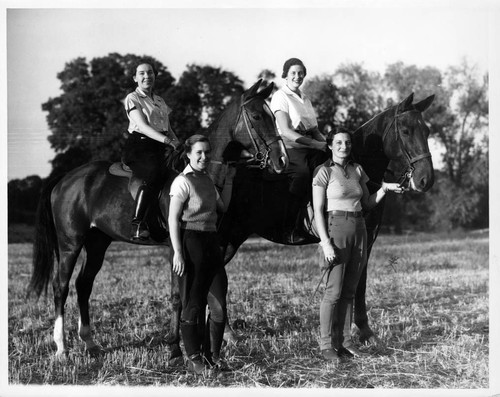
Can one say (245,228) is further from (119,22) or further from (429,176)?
(119,22)

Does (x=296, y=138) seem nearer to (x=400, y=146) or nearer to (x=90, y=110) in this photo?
(x=400, y=146)

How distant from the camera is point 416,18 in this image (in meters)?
7.22

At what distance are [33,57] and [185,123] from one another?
11.9 feet

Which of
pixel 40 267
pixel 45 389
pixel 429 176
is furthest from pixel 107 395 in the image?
pixel 429 176

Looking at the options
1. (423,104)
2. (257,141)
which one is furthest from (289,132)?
(423,104)

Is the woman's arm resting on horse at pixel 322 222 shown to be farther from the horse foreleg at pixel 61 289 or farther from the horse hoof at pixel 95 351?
A: the horse foreleg at pixel 61 289

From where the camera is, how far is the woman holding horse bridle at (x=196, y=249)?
5.82m

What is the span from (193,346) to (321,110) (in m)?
6.86

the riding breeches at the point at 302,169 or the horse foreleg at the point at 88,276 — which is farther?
the horse foreleg at the point at 88,276

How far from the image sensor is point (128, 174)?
734cm

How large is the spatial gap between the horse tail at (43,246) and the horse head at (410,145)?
389cm

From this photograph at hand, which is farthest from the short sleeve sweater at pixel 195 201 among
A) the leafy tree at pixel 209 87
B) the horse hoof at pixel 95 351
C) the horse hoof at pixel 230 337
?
the leafy tree at pixel 209 87

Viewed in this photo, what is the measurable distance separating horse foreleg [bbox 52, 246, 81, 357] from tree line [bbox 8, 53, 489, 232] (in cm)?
173

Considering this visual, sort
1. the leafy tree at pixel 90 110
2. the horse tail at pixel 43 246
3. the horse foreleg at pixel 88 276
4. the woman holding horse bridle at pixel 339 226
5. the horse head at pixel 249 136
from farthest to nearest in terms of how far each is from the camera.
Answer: the leafy tree at pixel 90 110
the horse tail at pixel 43 246
the horse foreleg at pixel 88 276
the horse head at pixel 249 136
the woman holding horse bridle at pixel 339 226
